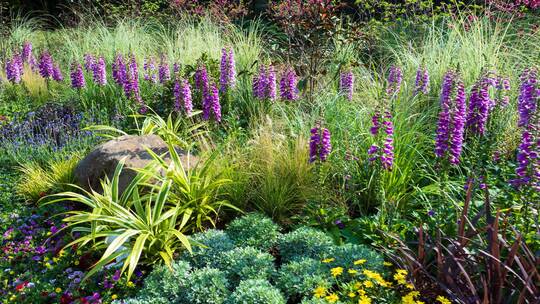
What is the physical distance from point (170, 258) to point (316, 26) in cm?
322

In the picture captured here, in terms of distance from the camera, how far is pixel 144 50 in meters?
8.97

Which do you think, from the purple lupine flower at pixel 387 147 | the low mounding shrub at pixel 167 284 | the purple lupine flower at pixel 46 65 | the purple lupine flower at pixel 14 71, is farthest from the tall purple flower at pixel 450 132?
the purple lupine flower at pixel 14 71

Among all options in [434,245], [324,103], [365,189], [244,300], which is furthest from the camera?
[324,103]

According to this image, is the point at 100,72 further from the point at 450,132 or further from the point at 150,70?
the point at 450,132

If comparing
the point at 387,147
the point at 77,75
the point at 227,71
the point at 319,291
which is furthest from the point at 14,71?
the point at 319,291

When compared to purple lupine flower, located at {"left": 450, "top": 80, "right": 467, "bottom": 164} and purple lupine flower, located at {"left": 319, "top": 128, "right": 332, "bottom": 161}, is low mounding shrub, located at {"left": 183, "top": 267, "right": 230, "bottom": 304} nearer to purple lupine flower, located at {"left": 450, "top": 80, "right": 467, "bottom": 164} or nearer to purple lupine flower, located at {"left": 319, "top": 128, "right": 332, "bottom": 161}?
purple lupine flower, located at {"left": 319, "top": 128, "right": 332, "bottom": 161}

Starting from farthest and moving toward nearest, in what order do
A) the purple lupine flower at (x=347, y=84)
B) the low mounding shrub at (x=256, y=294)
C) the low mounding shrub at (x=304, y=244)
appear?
the purple lupine flower at (x=347, y=84), the low mounding shrub at (x=304, y=244), the low mounding shrub at (x=256, y=294)

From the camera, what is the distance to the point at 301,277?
2977 mm

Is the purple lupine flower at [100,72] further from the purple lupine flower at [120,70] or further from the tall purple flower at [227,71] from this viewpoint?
the tall purple flower at [227,71]

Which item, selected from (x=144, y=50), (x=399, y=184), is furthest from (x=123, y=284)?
(x=144, y=50)

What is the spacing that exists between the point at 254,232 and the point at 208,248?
1.23ft

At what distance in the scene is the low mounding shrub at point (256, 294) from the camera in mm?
2713

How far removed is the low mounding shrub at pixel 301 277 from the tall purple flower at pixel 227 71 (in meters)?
3.05

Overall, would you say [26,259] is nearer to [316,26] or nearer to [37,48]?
[316,26]
